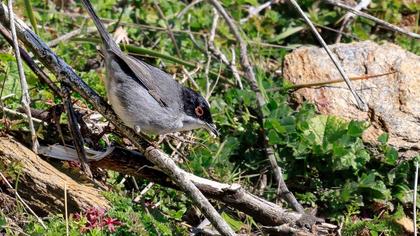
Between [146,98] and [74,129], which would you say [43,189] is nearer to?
[74,129]

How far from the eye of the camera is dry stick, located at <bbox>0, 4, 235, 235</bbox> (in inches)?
175

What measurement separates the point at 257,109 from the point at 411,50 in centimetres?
193

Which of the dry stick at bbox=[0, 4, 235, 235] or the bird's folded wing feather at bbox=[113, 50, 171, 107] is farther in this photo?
the bird's folded wing feather at bbox=[113, 50, 171, 107]

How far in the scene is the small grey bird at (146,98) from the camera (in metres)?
5.00

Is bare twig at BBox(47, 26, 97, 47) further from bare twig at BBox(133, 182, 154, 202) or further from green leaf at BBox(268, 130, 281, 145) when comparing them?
green leaf at BBox(268, 130, 281, 145)

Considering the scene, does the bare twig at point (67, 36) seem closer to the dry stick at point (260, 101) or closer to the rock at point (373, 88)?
the dry stick at point (260, 101)

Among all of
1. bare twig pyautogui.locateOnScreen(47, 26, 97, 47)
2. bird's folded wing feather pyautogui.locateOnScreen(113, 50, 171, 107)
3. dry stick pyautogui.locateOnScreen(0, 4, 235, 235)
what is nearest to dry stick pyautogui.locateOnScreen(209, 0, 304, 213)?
bird's folded wing feather pyautogui.locateOnScreen(113, 50, 171, 107)

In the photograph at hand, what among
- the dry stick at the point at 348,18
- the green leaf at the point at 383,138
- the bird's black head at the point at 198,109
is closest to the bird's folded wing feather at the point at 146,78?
the bird's black head at the point at 198,109

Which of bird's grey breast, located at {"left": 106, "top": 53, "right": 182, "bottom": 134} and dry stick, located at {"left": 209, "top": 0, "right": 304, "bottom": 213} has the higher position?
bird's grey breast, located at {"left": 106, "top": 53, "right": 182, "bottom": 134}

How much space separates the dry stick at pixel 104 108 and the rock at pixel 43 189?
18.0 inches

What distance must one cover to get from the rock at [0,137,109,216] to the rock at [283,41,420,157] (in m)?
2.19

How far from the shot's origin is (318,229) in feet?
17.1

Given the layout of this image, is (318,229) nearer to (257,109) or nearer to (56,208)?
(257,109)

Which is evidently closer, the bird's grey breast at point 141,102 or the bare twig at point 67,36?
the bird's grey breast at point 141,102
